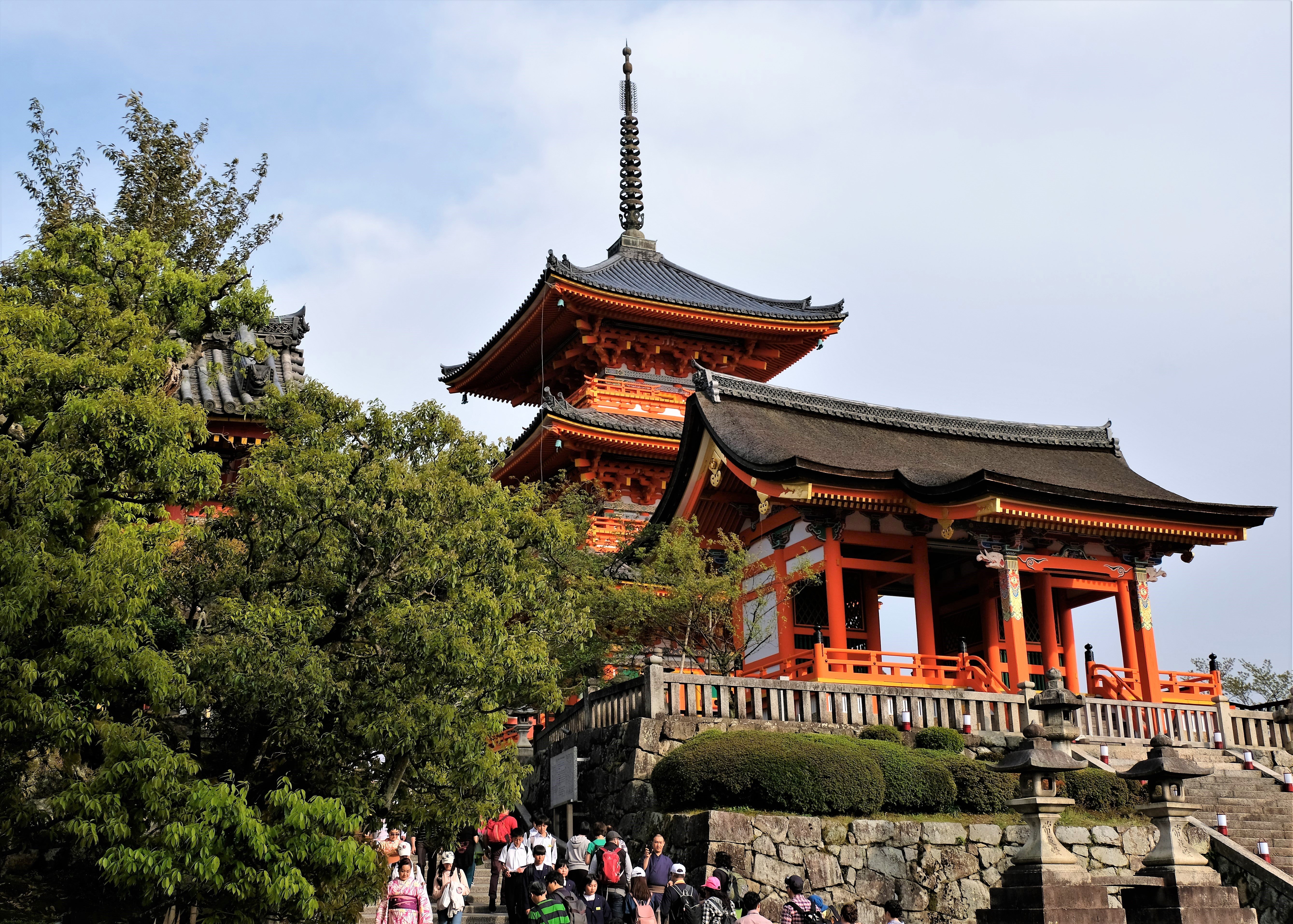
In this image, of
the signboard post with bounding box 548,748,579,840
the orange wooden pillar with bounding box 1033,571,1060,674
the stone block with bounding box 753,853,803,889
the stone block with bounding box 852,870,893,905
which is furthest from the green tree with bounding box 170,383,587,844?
the orange wooden pillar with bounding box 1033,571,1060,674

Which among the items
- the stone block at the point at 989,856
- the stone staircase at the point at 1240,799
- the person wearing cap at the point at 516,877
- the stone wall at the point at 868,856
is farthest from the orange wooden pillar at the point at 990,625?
the person wearing cap at the point at 516,877

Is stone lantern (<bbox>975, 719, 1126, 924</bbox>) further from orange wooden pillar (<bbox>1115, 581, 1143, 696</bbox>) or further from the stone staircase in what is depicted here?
orange wooden pillar (<bbox>1115, 581, 1143, 696</bbox>)

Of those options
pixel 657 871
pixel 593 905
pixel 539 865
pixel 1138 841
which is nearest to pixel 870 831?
pixel 657 871

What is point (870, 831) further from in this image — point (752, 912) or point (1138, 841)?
point (752, 912)

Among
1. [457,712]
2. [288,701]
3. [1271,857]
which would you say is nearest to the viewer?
[288,701]

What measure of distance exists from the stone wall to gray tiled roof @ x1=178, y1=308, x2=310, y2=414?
26.7 feet

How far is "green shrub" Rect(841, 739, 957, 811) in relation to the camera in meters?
15.5

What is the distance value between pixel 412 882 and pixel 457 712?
71.1 inches

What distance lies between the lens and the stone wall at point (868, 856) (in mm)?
14266

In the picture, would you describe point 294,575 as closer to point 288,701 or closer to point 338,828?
point 288,701

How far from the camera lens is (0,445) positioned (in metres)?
10.8

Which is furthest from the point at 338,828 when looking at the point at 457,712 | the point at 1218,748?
the point at 1218,748

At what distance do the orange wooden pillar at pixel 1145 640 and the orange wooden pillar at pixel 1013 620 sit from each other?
222cm

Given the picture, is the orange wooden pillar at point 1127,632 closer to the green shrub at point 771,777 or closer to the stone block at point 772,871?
the green shrub at point 771,777
